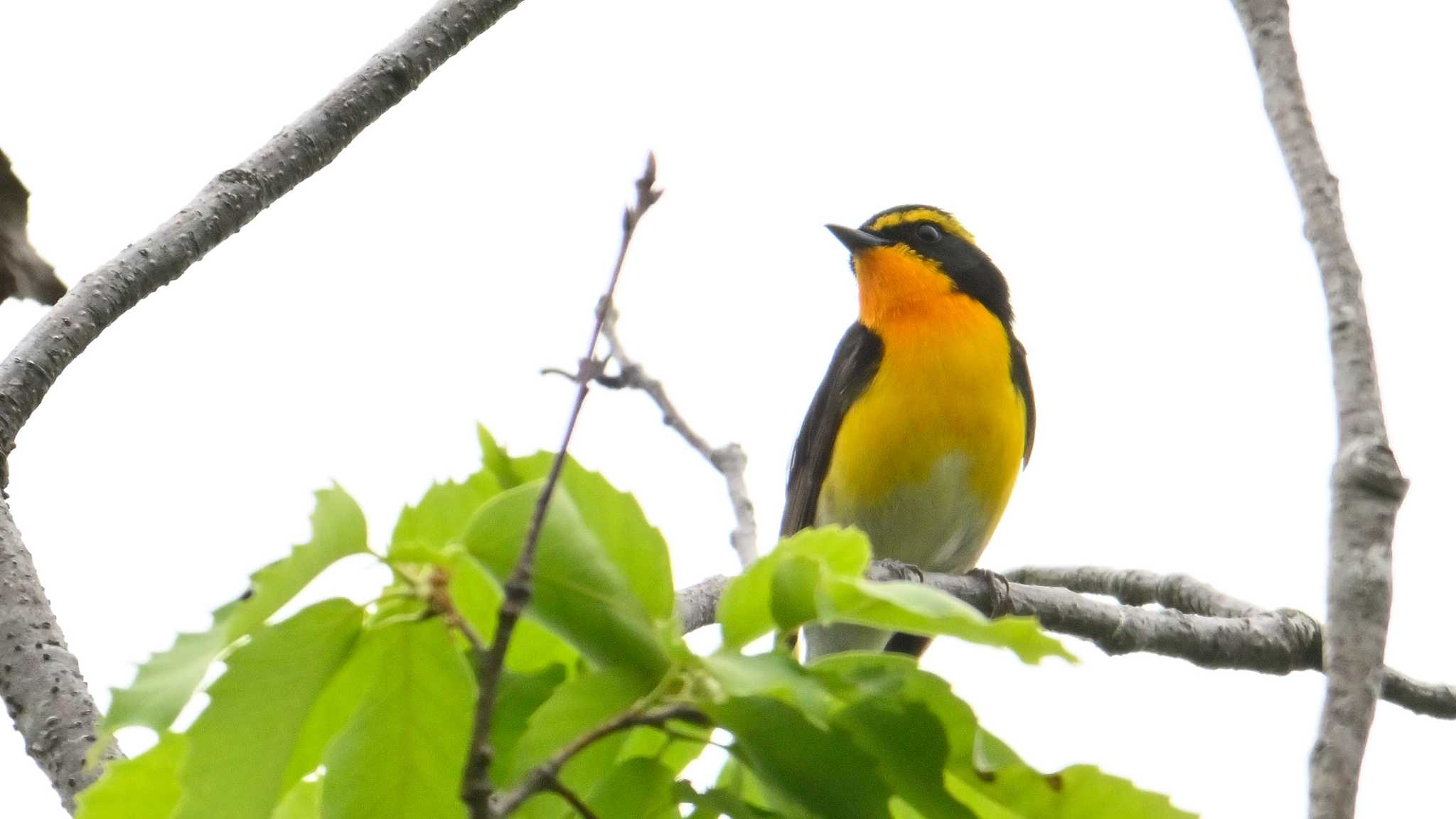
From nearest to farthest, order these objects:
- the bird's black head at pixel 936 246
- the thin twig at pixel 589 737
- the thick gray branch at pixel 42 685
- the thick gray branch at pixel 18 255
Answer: the thin twig at pixel 589 737, the thick gray branch at pixel 42 685, the thick gray branch at pixel 18 255, the bird's black head at pixel 936 246

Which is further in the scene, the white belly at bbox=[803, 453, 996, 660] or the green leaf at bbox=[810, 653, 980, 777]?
the white belly at bbox=[803, 453, 996, 660]

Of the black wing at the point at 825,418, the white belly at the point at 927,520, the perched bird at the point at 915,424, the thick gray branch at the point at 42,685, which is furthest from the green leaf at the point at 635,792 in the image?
the black wing at the point at 825,418

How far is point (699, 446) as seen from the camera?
5.57 m

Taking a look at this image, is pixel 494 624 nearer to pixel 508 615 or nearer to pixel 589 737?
pixel 589 737

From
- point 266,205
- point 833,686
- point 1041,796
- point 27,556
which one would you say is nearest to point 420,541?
point 833,686

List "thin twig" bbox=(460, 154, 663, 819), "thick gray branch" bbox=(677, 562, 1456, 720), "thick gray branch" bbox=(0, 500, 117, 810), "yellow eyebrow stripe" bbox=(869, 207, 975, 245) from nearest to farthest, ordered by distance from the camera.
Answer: "thin twig" bbox=(460, 154, 663, 819) → "thick gray branch" bbox=(0, 500, 117, 810) → "thick gray branch" bbox=(677, 562, 1456, 720) → "yellow eyebrow stripe" bbox=(869, 207, 975, 245)

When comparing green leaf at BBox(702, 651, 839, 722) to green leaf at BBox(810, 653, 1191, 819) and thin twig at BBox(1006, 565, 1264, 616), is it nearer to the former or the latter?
green leaf at BBox(810, 653, 1191, 819)

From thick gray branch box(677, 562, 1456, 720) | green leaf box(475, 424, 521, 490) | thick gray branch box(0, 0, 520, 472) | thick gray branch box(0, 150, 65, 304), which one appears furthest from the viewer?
thick gray branch box(677, 562, 1456, 720)

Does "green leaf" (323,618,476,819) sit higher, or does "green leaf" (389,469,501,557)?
"green leaf" (389,469,501,557)

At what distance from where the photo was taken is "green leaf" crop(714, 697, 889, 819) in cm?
162

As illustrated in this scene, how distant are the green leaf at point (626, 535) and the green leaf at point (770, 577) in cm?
7

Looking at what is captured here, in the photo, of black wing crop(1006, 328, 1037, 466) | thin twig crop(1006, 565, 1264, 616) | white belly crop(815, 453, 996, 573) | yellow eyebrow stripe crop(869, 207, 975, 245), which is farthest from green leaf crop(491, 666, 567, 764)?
yellow eyebrow stripe crop(869, 207, 975, 245)

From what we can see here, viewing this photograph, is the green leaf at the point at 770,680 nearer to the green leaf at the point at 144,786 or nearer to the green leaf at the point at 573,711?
the green leaf at the point at 573,711

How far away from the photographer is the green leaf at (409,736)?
1.75 metres
